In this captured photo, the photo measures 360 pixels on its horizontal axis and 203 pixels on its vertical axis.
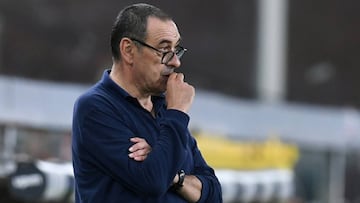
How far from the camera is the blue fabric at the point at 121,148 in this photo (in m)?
3.98

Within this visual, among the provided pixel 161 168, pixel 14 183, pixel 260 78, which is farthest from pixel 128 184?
pixel 260 78

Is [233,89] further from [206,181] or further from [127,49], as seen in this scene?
[127,49]

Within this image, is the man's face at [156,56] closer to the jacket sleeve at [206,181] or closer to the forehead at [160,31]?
the forehead at [160,31]

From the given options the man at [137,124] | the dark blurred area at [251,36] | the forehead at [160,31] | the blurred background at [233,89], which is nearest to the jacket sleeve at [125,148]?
the man at [137,124]

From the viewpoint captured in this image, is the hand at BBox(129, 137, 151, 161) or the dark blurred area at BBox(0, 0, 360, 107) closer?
the hand at BBox(129, 137, 151, 161)

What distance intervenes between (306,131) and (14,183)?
9840 mm

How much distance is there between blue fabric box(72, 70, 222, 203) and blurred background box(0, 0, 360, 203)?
2.93 metres

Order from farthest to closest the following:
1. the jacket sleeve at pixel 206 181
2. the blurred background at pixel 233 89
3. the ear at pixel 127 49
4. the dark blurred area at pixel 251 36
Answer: the dark blurred area at pixel 251 36
the blurred background at pixel 233 89
the jacket sleeve at pixel 206 181
the ear at pixel 127 49

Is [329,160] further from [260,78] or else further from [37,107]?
[260,78]

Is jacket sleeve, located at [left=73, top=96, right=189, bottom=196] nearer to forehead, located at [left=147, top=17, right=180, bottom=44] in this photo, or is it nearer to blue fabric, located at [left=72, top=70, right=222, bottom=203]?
blue fabric, located at [left=72, top=70, right=222, bottom=203]

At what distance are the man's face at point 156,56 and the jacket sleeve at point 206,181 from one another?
375 millimetres

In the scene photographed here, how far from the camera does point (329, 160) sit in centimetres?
1634

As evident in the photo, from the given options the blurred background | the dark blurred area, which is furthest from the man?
the dark blurred area

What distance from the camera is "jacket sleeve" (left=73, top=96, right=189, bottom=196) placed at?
3.97 m
